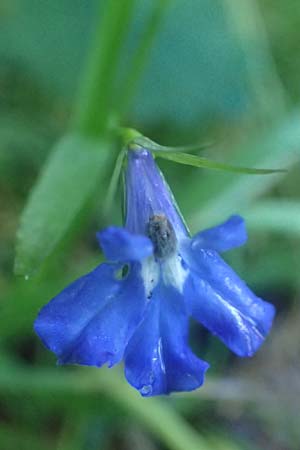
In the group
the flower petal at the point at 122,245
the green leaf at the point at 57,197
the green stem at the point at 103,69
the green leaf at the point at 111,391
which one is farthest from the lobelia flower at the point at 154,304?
the green leaf at the point at 111,391

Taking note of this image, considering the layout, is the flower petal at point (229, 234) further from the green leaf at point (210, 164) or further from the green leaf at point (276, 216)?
the green leaf at point (276, 216)

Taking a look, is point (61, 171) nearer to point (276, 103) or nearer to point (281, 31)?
point (276, 103)

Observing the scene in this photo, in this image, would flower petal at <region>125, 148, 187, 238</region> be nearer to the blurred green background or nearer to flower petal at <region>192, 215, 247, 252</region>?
flower petal at <region>192, 215, 247, 252</region>

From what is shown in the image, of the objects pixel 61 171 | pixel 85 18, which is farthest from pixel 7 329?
pixel 85 18

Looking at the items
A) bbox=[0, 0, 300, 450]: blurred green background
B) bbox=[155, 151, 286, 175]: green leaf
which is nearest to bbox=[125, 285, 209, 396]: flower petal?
bbox=[155, 151, 286, 175]: green leaf

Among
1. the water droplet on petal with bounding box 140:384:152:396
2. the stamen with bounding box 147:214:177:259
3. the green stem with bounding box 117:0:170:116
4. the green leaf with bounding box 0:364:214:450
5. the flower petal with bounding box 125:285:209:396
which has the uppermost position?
the green stem with bounding box 117:0:170:116

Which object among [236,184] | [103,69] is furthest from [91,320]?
[236,184]
